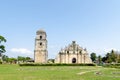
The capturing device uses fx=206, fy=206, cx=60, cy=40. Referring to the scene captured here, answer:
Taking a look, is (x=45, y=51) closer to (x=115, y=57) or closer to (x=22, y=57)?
(x=115, y=57)

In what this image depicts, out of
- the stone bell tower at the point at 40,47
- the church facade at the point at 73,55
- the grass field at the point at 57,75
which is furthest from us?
the church facade at the point at 73,55

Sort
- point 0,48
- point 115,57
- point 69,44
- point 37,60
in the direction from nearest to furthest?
point 0,48, point 37,60, point 69,44, point 115,57

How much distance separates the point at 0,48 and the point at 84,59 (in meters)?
36.3

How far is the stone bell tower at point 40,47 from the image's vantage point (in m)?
80.9

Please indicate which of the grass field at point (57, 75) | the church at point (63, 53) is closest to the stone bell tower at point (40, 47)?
the church at point (63, 53)

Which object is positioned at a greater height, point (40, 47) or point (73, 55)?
point (40, 47)

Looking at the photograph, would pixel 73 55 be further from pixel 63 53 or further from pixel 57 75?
pixel 57 75

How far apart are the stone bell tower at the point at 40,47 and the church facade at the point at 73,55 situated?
6533mm

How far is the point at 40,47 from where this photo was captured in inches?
3241

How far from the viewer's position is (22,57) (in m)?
138

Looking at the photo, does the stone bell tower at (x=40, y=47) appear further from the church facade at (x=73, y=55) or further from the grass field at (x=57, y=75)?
the grass field at (x=57, y=75)

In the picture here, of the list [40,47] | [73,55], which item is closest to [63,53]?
[73,55]

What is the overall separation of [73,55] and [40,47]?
→ 14.2 meters

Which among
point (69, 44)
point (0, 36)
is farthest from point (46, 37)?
point (0, 36)
